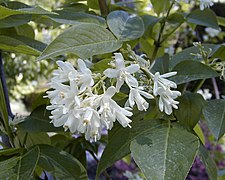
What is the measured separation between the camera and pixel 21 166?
54cm

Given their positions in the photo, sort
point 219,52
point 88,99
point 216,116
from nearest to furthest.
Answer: point 88,99
point 216,116
point 219,52

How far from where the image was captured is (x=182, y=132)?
546mm

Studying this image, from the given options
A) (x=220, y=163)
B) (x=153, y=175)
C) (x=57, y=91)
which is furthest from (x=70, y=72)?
(x=220, y=163)

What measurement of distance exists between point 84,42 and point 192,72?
164mm

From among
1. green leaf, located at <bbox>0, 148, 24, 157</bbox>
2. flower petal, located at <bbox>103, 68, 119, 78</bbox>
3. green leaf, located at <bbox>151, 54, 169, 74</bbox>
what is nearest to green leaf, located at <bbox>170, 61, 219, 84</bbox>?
green leaf, located at <bbox>151, 54, 169, 74</bbox>

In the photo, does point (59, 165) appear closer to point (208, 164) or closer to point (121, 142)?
point (121, 142)

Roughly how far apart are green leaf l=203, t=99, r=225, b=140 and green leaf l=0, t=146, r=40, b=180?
0.78 feet

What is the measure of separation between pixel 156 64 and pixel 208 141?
8.69 feet

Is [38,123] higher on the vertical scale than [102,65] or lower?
lower

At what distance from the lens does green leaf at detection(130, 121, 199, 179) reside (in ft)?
1.53

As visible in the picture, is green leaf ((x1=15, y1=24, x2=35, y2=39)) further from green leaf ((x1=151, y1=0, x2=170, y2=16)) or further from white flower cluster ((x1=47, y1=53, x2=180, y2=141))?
white flower cluster ((x1=47, y1=53, x2=180, y2=141))

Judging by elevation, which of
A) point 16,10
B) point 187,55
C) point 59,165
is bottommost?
point 59,165

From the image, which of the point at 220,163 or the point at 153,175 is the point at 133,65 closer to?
the point at 153,175

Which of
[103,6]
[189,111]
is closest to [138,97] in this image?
[189,111]
